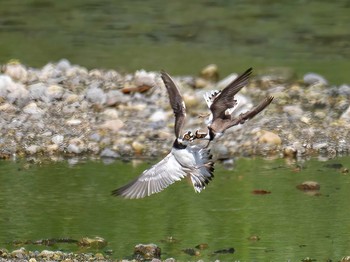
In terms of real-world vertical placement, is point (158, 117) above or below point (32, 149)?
above

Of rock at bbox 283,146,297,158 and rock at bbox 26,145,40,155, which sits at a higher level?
rock at bbox 283,146,297,158

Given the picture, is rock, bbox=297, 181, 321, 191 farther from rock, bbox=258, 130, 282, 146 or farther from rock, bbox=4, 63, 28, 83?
rock, bbox=4, 63, 28, 83

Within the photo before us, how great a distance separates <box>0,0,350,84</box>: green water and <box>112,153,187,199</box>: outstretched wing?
4943 mm

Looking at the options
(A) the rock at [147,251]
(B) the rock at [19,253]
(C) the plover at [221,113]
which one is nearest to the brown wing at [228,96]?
(C) the plover at [221,113]

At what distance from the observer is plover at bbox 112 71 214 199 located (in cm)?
866

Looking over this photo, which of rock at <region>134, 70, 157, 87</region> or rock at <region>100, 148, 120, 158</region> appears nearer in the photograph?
rock at <region>100, 148, 120, 158</region>

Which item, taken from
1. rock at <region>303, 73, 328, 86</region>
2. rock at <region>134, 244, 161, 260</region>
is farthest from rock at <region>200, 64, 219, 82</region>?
rock at <region>134, 244, 161, 260</region>

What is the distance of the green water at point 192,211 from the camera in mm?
8953

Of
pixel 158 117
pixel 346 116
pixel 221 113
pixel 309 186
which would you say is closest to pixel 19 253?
pixel 221 113

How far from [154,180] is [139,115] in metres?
3.55

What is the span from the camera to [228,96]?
341 inches

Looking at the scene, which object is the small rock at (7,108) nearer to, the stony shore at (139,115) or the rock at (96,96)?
the stony shore at (139,115)

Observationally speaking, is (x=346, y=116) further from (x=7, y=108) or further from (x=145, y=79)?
(x=7, y=108)

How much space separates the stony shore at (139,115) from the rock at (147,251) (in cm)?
276
